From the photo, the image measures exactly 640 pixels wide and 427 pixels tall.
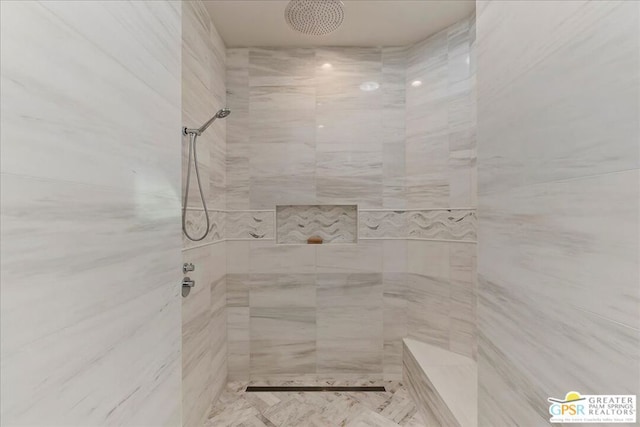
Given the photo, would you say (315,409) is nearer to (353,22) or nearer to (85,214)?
(85,214)

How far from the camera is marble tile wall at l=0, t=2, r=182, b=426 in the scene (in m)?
0.44

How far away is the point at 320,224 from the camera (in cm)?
247

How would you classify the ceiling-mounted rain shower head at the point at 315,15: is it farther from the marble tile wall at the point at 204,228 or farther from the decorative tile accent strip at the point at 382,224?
the decorative tile accent strip at the point at 382,224

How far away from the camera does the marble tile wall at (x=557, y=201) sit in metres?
0.52

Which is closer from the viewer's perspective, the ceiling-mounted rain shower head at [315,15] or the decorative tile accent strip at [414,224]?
the ceiling-mounted rain shower head at [315,15]

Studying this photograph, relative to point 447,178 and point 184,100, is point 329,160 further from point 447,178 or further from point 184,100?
point 184,100

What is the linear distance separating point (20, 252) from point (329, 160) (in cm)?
204

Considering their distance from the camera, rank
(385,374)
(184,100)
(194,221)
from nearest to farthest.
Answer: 1. (184,100)
2. (194,221)
3. (385,374)

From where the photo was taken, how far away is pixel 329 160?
7.78 feet

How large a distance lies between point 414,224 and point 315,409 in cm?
139

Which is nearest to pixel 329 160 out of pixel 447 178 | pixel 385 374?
pixel 447 178

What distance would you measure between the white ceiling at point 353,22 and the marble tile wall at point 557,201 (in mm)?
Answer: 1171

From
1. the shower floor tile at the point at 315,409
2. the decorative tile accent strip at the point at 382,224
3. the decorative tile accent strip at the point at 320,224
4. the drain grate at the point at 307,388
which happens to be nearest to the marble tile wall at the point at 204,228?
the shower floor tile at the point at 315,409

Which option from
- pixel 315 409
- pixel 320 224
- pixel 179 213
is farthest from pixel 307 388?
pixel 179 213
